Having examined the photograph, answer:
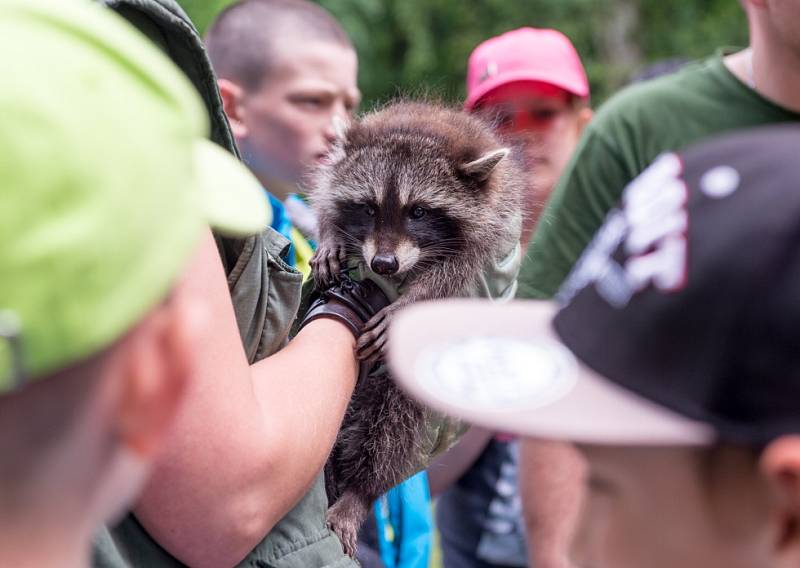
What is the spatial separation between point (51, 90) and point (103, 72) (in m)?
0.06

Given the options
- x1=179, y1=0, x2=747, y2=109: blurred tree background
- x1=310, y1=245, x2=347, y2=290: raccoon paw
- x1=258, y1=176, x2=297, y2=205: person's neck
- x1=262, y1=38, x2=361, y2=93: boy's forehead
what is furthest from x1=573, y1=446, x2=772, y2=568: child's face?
x1=179, y1=0, x2=747, y2=109: blurred tree background

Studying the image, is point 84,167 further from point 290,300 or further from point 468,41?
point 468,41

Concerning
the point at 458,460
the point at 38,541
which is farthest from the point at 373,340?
the point at 458,460

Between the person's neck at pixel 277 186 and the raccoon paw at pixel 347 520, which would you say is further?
the person's neck at pixel 277 186

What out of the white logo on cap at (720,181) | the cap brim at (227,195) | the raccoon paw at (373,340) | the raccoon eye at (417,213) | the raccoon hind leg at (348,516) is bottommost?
the raccoon hind leg at (348,516)

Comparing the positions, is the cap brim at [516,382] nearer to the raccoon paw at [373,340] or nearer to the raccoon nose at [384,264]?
the raccoon paw at [373,340]

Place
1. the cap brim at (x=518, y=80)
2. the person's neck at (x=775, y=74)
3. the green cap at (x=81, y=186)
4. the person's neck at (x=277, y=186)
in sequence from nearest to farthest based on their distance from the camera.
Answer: the green cap at (x=81, y=186) → the person's neck at (x=775, y=74) → the person's neck at (x=277, y=186) → the cap brim at (x=518, y=80)

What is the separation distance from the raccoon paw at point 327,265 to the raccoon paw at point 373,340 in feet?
0.80

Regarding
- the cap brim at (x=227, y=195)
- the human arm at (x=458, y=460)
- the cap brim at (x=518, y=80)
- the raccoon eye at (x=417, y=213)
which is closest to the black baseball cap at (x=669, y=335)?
the cap brim at (x=227, y=195)

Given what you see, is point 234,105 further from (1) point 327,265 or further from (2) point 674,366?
(2) point 674,366

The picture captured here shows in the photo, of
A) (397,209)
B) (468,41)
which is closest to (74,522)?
(397,209)

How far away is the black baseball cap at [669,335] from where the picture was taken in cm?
105

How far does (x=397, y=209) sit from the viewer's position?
10.9 ft

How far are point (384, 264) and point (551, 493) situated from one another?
0.74m
